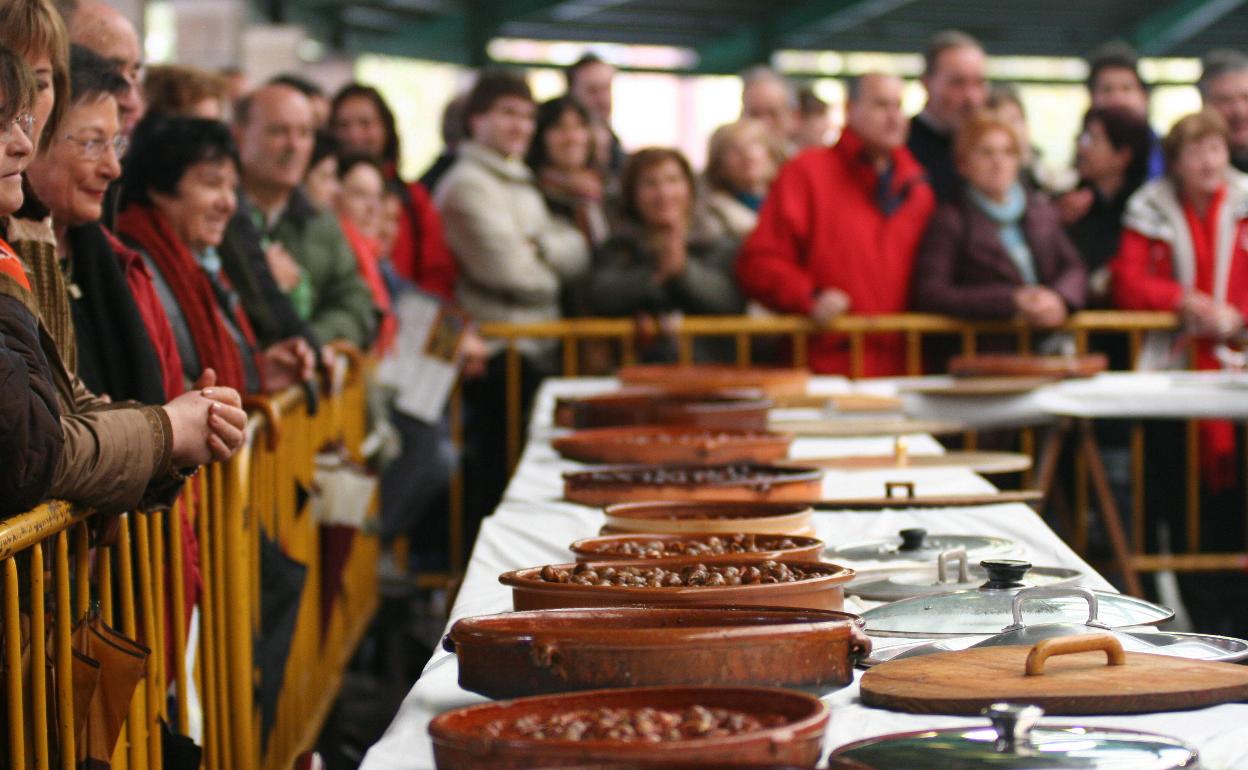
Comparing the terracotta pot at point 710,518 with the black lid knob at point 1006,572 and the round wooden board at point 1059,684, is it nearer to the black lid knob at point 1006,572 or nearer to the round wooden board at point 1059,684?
the black lid knob at point 1006,572

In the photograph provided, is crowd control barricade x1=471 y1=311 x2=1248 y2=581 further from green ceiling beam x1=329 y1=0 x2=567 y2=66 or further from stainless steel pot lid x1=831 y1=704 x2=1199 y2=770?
green ceiling beam x1=329 y1=0 x2=567 y2=66

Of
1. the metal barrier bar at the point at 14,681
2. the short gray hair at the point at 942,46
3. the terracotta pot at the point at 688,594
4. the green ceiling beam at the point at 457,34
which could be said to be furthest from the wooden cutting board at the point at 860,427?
the green ceiling beam at the point at 457,34

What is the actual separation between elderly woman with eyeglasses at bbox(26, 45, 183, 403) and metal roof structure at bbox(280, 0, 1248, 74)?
11.3 m

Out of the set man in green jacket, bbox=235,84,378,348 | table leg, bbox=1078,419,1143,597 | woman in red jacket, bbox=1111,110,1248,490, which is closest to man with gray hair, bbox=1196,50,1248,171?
woman in red jacket, bbox=1111,110,1248,490

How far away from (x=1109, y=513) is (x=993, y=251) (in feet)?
3.59

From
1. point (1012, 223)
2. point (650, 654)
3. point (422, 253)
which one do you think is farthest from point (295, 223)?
point (650, 654)

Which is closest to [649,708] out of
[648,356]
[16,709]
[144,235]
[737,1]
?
[16,709]

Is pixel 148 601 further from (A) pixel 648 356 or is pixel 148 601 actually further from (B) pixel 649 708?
(A) pixel 648 356

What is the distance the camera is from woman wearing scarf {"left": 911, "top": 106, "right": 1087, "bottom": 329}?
616 centimetres

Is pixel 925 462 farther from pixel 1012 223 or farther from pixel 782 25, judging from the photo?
pixel 782 25

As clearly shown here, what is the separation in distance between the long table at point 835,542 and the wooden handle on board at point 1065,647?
84mm

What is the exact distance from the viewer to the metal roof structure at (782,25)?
48.3 feet

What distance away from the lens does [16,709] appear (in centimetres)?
Result: 201

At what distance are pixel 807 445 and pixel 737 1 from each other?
40.1ft
